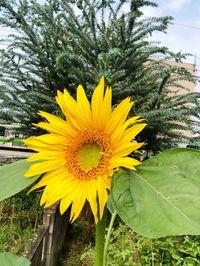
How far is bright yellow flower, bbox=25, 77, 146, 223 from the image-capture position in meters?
0.24

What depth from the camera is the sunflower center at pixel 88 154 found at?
25 cm

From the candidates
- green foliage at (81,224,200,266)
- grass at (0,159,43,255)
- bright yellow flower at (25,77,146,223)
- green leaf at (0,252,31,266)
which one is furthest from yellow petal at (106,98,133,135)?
grass at (0,159,43,255)

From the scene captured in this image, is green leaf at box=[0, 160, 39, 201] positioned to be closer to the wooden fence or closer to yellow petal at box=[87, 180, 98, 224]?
yellow petal at box=[87, 180, 98, 224]

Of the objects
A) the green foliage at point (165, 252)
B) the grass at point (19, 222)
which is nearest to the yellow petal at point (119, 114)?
the green foliage at point (165, 252)

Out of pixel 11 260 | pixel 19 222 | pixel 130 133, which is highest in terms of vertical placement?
pixel 130 133

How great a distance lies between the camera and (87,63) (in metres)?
2.18

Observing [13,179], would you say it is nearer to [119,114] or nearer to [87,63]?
[119,114]

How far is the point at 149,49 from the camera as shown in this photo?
220 cm

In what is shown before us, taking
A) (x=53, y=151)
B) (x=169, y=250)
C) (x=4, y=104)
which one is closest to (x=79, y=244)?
(x=4, y=104)

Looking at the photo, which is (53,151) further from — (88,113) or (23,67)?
(23,67)

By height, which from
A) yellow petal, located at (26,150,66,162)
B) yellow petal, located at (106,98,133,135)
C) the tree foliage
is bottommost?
yellow petal, located at (26,150,66,162)

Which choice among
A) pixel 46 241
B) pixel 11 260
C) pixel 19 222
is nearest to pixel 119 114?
pixel 11 260

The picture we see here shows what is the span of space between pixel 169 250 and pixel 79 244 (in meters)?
1.21

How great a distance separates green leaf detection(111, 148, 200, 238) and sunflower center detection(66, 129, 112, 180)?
2 centimetres
